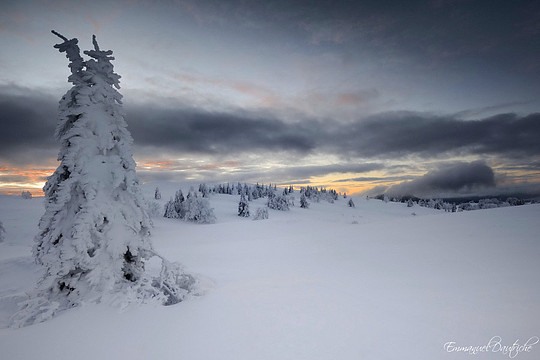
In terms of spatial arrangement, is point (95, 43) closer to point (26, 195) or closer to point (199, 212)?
point (199, 212)

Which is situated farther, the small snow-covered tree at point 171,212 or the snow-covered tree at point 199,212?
the small snow-covered tree at point 171,212

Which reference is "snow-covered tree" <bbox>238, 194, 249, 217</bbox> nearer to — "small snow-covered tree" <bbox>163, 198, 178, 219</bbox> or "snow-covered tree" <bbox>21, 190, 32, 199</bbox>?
"small snow-covered tree" <bbox>163, 198, 178, 219</bbox>

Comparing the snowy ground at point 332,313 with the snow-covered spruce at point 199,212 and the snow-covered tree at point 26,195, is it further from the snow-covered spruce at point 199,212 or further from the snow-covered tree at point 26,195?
the snow-covered tree at point 26,195

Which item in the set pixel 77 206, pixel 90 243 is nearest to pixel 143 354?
pixel 90 243

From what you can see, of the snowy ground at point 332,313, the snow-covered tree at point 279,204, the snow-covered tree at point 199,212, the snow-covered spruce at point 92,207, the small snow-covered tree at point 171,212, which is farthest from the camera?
the snow-covered tree at point 279,204

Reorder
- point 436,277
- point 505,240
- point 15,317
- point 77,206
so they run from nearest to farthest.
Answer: point 15,317 < point 77,206 < point 436,277 < point 505,240

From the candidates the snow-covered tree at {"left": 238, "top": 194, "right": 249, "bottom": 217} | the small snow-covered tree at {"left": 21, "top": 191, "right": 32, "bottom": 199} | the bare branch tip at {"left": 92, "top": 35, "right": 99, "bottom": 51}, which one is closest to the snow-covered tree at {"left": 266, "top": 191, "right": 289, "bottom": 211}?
the snow-covered tree at {"left": 238, "top": 194, "right": 249, "bottom": 217}

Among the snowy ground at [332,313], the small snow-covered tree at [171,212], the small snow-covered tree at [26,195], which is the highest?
the small snow-covered tree at [26,195]

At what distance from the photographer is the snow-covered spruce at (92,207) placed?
776 cm

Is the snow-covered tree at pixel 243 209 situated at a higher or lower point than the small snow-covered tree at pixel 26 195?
lower

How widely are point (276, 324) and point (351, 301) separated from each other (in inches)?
111

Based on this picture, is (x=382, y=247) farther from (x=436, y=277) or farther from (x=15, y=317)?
(x=15, y=317)

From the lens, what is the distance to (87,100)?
833cm

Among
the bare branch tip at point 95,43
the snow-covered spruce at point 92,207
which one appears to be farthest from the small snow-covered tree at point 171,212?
the bare branch tip at point 95,43
